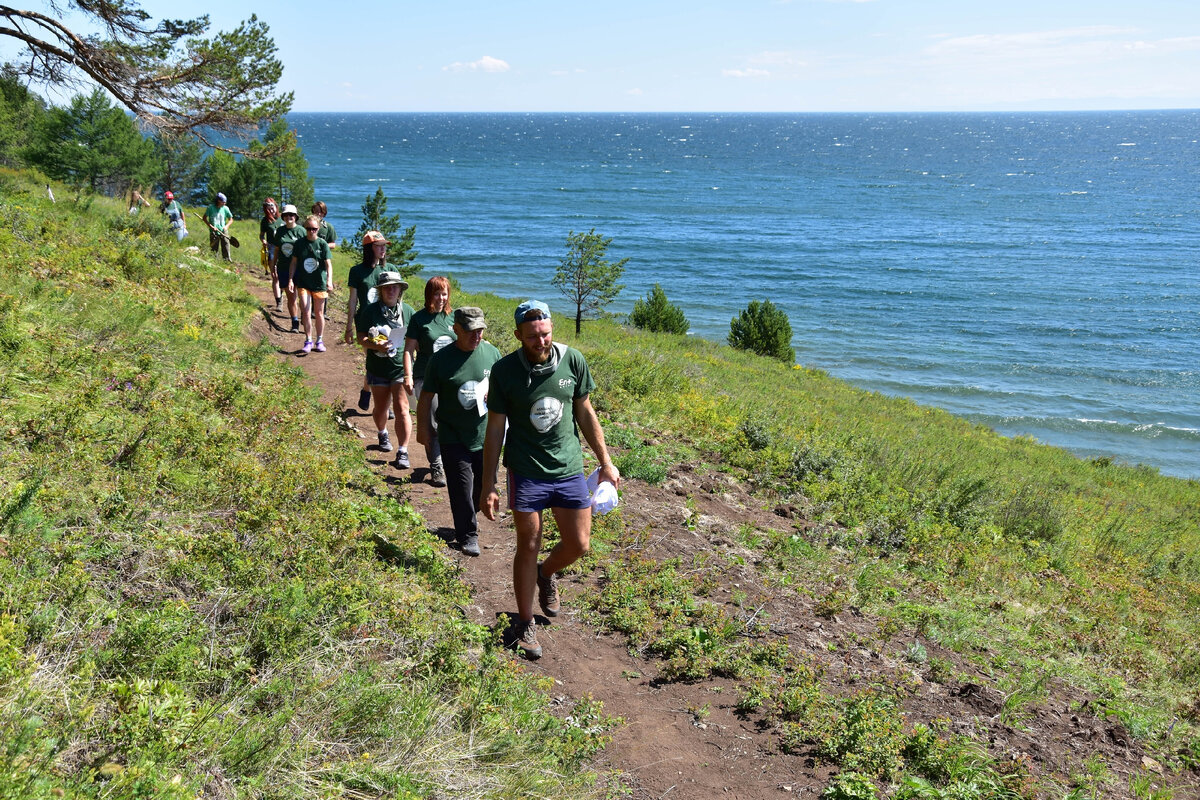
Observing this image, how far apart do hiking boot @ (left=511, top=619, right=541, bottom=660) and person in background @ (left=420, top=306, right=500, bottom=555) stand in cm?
104

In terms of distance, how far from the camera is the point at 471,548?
5.63 m

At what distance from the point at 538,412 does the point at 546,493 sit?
18.8 inches

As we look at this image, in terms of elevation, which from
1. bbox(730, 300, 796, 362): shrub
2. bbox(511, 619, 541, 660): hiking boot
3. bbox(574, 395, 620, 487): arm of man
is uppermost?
bbox(574, 395, 620, 487): arm of man

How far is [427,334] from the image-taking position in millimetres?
5969

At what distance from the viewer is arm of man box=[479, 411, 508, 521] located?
432cm

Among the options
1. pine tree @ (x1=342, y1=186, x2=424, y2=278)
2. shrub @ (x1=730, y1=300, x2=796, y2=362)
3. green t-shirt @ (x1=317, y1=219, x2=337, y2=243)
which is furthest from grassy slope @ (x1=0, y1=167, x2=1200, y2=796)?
pine tree @ (x1=342, y1=186, x2=424, y2=278)

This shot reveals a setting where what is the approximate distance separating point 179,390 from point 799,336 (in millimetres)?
34768

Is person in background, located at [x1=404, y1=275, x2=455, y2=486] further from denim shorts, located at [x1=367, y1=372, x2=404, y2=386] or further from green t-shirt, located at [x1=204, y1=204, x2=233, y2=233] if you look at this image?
green t-shirt, located at [x1=204, y1=204, x2=233, y2=233]

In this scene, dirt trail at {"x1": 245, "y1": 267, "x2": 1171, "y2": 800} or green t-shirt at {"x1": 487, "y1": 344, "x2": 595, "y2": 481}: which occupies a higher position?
green t-shirt at {"x1": 487, "y1": 344, "x2": 595, "y2": 481}

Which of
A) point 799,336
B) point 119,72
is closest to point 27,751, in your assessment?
point 119,72

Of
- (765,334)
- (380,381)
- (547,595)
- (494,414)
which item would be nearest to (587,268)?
(765,334)

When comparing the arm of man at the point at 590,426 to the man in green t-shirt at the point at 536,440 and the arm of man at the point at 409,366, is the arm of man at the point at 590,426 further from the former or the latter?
the arm of man at the point at 409,366

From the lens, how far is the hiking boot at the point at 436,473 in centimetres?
681

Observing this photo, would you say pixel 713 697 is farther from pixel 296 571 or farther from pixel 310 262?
pixel 310 262
